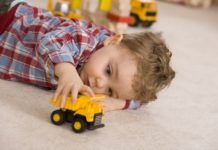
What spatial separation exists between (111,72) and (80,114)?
0.14 metres

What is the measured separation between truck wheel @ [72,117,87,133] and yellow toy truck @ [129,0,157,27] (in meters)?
1.22

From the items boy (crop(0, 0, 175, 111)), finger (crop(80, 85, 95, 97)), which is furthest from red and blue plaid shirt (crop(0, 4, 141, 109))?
finger (crop(80, 85, 95, 97))

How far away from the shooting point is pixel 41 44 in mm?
971

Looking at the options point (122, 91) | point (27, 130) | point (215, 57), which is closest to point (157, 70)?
point (122, 91)

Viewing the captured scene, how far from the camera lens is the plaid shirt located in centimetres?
96

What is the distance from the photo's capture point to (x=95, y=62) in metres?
0.95

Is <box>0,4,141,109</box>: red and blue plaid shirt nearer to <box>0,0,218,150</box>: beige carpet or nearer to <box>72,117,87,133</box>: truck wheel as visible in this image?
<box>0,0,218,150</box>: beige carpet

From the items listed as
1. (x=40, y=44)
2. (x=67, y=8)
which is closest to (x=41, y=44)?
(x=40, y=44)

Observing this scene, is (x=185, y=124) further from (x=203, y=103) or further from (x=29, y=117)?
(x=29, y=117)

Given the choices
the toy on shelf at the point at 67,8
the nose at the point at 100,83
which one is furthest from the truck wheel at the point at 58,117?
the toy on shelf at the point at 67,8

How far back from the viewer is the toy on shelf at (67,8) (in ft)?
5.42

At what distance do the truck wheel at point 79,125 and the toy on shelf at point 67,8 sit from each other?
847 mm

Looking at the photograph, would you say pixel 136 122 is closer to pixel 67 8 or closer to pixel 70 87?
pixel 70 87

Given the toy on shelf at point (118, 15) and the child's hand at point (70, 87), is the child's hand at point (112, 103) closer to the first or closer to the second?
the child's hand at point (70, 87)
